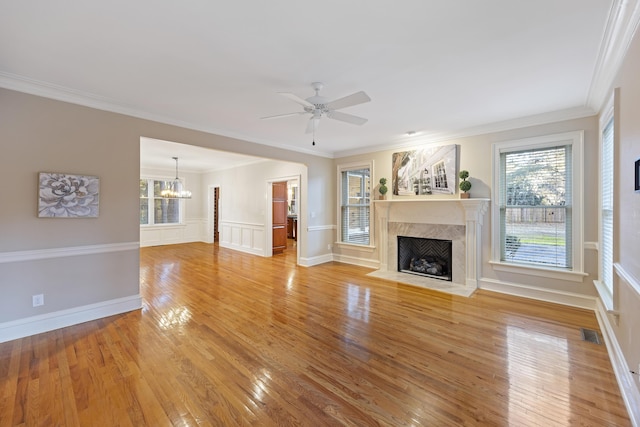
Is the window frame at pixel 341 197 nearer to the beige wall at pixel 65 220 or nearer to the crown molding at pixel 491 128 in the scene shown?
the crown molding at pixel 491 128

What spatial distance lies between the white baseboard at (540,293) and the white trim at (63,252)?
529 centimetres

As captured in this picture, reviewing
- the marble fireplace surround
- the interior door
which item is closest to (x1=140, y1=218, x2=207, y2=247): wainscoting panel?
the interior door

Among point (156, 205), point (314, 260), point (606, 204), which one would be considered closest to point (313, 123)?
point (606, 204)

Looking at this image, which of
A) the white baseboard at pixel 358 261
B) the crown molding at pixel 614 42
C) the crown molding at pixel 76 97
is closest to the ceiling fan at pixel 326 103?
the crown molding at pixel 614 42

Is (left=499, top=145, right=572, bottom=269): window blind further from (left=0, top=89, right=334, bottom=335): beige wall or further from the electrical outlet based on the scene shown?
the electrical outlet

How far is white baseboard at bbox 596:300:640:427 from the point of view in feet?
5.56

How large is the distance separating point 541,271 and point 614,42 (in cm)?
295

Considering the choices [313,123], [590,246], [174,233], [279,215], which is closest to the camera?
[313,123]

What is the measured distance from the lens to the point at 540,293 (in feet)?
12.6

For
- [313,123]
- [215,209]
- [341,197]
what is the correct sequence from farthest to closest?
[215,209], [341,197], [313,123]

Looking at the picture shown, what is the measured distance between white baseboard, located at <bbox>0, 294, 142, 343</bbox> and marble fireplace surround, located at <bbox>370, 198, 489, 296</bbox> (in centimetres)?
399

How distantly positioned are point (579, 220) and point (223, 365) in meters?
4.66

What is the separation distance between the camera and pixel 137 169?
11.6ft

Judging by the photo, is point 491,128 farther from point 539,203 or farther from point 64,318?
point 64,318
